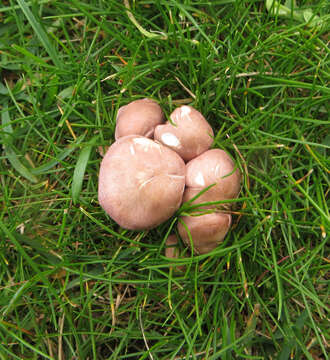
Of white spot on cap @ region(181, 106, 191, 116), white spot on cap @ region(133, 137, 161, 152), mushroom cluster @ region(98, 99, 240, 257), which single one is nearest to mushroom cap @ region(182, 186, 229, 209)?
mushroom cluster @ region(98, 99, 240, 257)

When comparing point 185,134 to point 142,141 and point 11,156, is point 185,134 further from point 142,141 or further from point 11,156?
point 11,156

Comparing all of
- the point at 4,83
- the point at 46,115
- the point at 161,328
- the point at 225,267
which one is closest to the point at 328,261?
the point at 225,267

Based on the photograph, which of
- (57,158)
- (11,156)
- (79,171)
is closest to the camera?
(79,171)

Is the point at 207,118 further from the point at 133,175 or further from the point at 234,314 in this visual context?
the point at 234,314

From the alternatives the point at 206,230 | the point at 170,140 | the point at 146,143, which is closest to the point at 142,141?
the point at 146,143

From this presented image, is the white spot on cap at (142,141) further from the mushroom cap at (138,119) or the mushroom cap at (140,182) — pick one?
the mushroom cap at (138,119)

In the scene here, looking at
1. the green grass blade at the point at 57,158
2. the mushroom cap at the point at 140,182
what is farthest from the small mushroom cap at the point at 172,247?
A: the green grass blade at the point at 57,158

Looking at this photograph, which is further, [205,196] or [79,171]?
[79,171]
